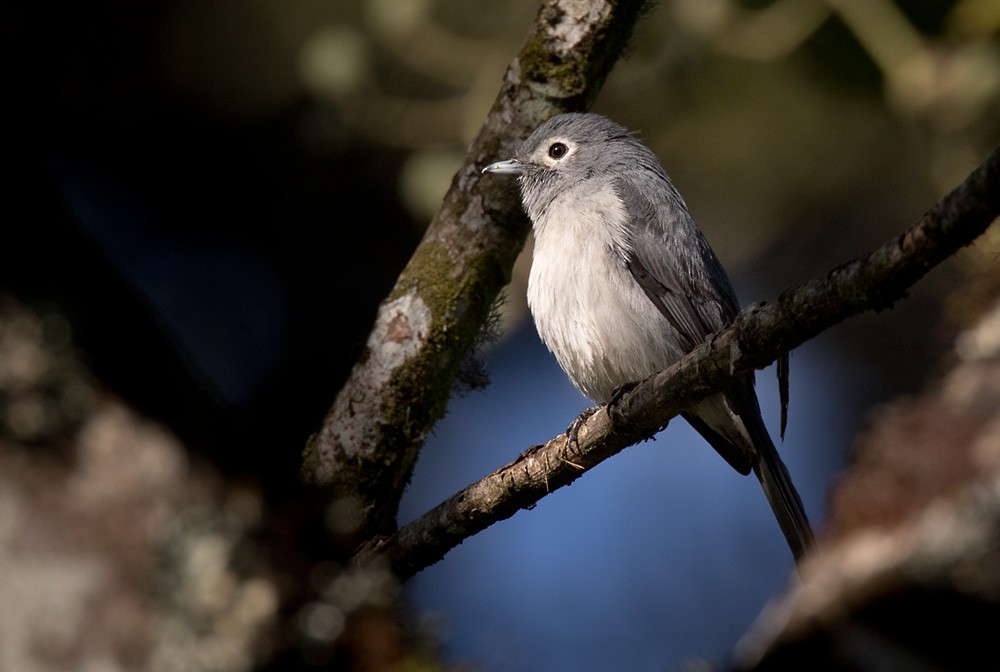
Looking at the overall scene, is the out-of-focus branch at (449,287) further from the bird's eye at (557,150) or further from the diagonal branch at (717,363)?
the bird's eye at (557,150)

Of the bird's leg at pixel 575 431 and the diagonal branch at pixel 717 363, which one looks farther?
the bird's leg at pixel 575 431

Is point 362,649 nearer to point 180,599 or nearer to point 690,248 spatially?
point 180,599

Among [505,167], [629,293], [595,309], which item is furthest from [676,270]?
[505,167]

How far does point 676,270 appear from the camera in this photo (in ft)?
13.8

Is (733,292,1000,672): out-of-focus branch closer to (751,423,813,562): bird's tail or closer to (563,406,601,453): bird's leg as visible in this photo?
(563,406,601,453): bird's leg

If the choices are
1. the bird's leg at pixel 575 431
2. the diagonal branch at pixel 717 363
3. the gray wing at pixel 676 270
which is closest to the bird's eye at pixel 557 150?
the gray wing at pixel 676 270

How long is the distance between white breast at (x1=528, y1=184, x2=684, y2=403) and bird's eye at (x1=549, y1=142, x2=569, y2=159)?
48cm

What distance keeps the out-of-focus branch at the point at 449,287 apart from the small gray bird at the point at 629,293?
15 cm

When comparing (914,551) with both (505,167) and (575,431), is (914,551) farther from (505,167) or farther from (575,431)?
(505,167)

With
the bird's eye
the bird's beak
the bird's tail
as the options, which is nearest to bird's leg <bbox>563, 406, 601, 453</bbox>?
the bird's tail

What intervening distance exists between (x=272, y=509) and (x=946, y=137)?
12.0 ft

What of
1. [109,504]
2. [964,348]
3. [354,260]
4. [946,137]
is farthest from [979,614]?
[354,260]

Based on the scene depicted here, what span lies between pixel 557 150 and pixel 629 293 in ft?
3.19

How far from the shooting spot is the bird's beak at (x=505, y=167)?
4.05m
